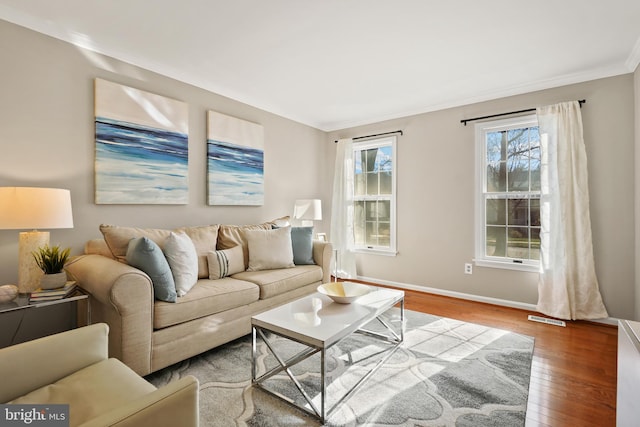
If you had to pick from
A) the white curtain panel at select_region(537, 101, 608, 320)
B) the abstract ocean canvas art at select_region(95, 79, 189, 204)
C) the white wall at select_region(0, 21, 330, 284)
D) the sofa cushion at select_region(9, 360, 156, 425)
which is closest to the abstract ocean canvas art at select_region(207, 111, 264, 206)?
the white wall at select_region(0, 21, 330, 284)

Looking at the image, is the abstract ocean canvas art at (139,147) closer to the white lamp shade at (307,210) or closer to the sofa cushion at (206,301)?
the sofa cushion at (206,301)

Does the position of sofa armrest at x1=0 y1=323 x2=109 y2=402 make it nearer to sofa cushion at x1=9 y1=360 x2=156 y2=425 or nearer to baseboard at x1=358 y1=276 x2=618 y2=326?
sofa cushion at x1=9 y1=360 x2=156 y2=425

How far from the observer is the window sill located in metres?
3.28

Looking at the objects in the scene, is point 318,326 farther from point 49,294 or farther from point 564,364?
point 564,364

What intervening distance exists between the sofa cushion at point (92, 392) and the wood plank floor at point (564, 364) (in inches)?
74.3

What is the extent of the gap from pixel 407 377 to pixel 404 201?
8.58 feet

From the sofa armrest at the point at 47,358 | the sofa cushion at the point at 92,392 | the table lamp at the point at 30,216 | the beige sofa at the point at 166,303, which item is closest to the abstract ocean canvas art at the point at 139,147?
the beige sofa at the point at 166,303

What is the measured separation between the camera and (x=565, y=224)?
2.99m

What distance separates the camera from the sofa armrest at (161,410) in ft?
2.53

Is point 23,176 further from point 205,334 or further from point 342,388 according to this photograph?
point 342,388

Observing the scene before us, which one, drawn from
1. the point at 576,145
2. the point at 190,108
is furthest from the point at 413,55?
the point at 190,108

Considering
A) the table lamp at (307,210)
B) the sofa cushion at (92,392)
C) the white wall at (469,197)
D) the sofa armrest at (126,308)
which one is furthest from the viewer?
the table lamp at (307,210)

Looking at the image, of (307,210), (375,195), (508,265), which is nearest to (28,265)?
(307,210)

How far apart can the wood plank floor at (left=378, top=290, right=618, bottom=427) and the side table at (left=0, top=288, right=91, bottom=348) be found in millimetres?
2884
